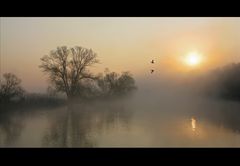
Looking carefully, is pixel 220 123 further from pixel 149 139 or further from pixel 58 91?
pixel 58 91

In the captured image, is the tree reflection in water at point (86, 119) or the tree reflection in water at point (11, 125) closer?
the tree reflection in water at point (11, 125)

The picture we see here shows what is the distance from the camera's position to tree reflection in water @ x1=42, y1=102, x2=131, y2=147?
263 cm

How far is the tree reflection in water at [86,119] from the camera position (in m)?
2.63

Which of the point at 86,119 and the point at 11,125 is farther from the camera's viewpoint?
the point at 86,119

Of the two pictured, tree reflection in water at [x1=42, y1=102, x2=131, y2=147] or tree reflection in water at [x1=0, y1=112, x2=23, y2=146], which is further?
tree reflection in water at [x1=42, y1=102, x2=131, y2=147]

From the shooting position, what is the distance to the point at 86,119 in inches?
113
